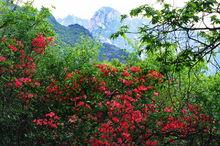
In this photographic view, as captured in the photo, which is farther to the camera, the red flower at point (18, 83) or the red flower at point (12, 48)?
the red flower at point (12, 48)

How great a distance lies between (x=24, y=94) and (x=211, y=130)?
721cm

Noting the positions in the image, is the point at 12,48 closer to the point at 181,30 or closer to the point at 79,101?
the point at 79,101

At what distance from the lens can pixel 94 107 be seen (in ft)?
47.4

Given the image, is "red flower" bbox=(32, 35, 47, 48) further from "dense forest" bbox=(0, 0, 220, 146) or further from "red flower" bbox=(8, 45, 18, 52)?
"red flower" bbox=(8, 45, 18, 52)

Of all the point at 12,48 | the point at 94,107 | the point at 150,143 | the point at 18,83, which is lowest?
the point at 150,143

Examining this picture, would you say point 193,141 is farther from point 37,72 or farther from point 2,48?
point 2,48

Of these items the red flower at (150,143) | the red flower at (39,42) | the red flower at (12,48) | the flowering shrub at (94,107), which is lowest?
the red flower at (150,143)

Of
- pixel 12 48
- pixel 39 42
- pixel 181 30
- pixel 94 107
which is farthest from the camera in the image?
pixel 39 42

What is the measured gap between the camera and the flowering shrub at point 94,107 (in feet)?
46.7

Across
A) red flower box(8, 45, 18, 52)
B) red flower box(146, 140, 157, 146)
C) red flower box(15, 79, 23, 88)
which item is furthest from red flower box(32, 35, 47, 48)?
red flower box(146, 140, 157, 146)

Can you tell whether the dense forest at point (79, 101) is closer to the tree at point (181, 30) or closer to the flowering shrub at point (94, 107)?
the flowering shrub at point (94, 107)

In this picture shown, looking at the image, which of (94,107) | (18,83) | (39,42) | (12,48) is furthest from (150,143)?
(12,48)

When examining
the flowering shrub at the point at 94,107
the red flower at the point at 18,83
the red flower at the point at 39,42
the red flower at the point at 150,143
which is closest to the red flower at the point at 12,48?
the flowering shrub at the point at 94,107

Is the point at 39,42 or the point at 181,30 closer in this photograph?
the point at 181,30
